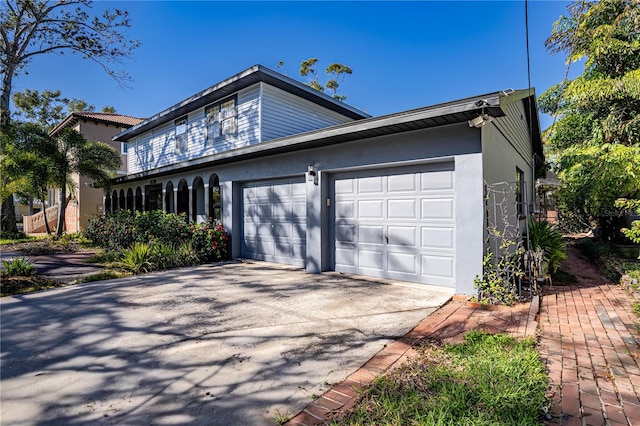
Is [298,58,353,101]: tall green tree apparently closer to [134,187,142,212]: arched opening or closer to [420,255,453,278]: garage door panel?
[134,187,142,212]: arched opening

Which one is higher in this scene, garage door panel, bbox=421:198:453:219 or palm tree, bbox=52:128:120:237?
palm tree, bbox=52:128:120:237

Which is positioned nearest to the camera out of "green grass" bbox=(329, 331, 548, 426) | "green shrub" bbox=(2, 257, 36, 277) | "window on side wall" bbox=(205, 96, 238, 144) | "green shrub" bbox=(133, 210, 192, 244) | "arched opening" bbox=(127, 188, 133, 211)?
"green grass" bbox=(329, 331, 548, 426)

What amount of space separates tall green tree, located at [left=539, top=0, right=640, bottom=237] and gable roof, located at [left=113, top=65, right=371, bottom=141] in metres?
7.81

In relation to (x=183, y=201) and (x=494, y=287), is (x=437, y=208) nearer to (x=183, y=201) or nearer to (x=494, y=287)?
(x=494, y=287)

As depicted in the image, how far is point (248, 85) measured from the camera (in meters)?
10.9

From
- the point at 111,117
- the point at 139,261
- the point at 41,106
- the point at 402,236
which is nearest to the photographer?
the point at 402,236

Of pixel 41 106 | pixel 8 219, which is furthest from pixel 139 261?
pixel 41 106

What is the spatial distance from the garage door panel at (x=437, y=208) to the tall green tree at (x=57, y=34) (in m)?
16.7

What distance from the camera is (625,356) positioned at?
3047mm

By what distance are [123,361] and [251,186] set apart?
6502mm

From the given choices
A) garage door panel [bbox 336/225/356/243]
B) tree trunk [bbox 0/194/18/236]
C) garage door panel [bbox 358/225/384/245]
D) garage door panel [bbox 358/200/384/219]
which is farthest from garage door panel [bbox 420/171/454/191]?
tree trunk [bbox 0/194/18/236]

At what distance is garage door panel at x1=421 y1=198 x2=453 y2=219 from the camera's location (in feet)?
18.2

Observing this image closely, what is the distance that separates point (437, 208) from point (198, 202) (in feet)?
31.2

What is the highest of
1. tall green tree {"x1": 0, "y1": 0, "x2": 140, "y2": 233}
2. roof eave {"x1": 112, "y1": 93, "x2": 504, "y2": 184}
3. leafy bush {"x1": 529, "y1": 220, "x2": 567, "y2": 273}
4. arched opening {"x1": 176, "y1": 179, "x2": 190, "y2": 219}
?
tall green tree {"x1": 0, "y1": 0, "x2": 140, "y2": 233}
